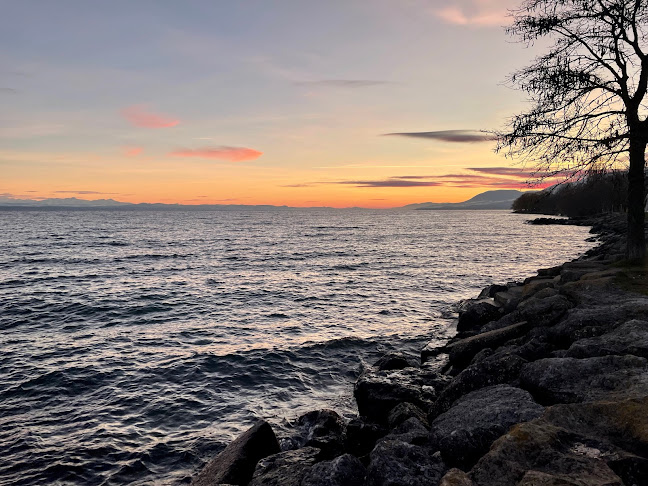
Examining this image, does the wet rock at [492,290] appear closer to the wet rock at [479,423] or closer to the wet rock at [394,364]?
the wet rock at [394,364]

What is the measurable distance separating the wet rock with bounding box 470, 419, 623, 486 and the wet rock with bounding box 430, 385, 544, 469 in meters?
0.72

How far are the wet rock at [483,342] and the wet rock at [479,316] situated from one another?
507 cm

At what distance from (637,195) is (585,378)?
14965mm

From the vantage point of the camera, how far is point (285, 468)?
8.11 m

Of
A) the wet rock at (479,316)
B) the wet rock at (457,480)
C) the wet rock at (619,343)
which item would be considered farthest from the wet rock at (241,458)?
the wet rock at (479,316)

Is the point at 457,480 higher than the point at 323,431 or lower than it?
higher

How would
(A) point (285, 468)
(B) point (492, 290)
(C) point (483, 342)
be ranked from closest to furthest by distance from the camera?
1. (A) point (285, 468)
2. (C) point (483, 342)
3. (B) point (492, 290)

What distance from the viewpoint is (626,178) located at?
19.2 metres

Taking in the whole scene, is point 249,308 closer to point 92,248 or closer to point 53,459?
point 53,459

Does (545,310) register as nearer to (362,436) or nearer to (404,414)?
(404,414)

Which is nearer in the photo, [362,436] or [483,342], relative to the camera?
[362,436]

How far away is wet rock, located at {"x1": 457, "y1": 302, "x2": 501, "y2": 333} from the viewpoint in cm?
1828

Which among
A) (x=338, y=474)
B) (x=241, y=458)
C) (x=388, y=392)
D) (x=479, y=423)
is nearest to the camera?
(x=338, y=474)

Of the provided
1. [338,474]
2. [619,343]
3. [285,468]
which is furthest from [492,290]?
[338,474]
